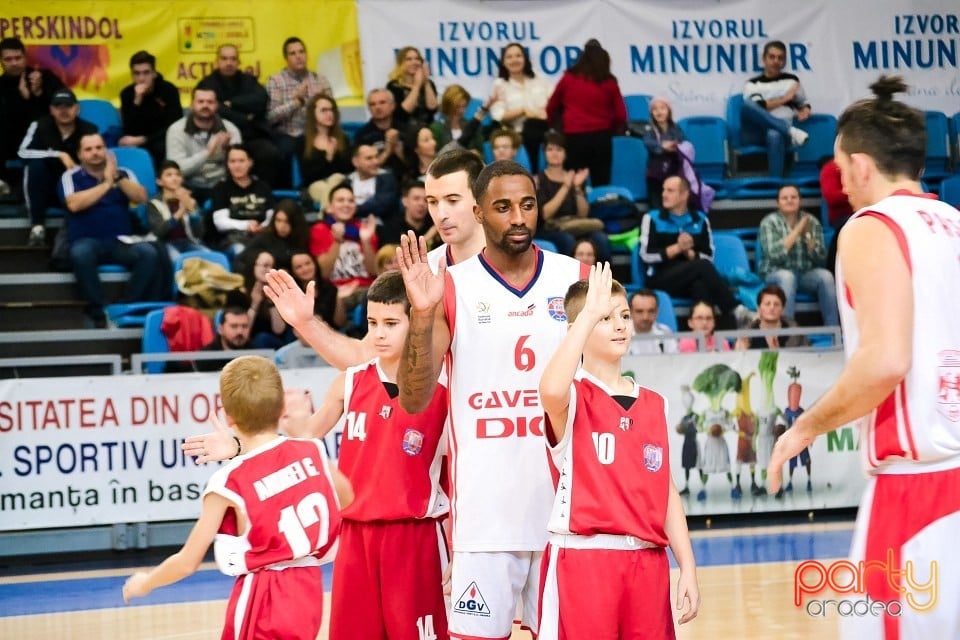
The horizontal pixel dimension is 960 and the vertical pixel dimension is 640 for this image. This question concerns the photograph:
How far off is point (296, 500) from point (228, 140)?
9.03 meters

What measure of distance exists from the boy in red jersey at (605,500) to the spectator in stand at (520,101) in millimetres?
9673

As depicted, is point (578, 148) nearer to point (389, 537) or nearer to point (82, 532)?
Result: point (82, 532)

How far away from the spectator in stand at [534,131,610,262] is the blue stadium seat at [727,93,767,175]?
9.25 ft

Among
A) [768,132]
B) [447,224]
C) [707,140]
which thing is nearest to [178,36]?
[707,140]

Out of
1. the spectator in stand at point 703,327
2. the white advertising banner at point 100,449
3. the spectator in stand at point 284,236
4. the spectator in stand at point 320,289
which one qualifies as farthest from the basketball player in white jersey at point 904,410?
the spectator in stand at point 284,236

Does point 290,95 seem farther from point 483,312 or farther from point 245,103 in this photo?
point 483,312

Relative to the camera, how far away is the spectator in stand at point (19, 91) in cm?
1269

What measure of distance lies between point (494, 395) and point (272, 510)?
90 cm

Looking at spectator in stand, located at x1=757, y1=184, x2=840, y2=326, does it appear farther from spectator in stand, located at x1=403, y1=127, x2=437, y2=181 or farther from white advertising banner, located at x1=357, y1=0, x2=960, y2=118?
spectator in stand, located at x1=403, y1=127, x2=437, y2=181

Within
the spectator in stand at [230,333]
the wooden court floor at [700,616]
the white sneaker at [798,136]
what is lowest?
the wooden court floor at [700,616]

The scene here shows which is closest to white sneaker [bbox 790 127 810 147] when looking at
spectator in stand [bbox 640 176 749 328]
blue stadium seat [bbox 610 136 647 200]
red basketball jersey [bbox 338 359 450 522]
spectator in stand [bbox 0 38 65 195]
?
blue stadium seat [bbox 610 136 647 200]

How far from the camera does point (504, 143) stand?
12.9m

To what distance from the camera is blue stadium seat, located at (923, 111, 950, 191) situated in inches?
612

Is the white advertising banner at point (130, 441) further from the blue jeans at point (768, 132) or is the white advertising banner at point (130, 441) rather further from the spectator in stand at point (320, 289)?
the blue jeans at point (768, 132)
